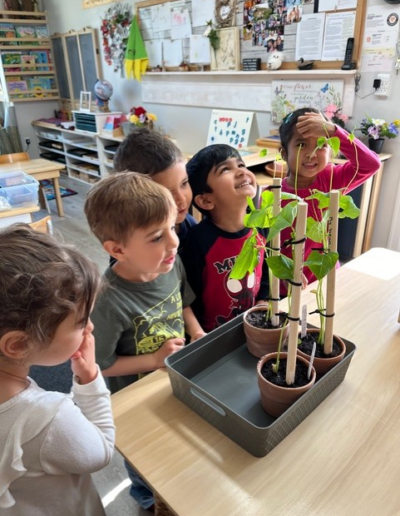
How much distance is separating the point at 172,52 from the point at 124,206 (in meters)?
3.74

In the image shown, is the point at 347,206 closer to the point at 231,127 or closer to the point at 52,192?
the point at 231,127

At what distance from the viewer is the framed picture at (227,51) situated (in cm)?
339

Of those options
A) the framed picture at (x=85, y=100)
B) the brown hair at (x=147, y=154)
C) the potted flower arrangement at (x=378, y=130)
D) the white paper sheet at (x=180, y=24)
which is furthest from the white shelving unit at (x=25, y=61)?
the brown hair at (x=147, y=154)

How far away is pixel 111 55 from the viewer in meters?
4.85

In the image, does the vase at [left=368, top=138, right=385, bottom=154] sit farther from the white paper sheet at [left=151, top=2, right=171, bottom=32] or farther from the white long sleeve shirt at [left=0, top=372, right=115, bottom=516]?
the white long sleeve shirt at [left=0, top=372, right=115, bottom=516]

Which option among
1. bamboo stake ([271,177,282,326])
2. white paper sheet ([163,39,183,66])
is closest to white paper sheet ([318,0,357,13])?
white paper sheet ([163,39,183,66])

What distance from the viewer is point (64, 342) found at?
2.13ft

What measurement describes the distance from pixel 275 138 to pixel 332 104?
49cm

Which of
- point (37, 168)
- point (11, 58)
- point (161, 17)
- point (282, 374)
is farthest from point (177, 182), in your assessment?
point (11, 58)

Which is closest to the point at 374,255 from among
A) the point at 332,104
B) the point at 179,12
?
the point at 332,104

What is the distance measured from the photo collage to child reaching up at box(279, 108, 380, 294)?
2005 mm

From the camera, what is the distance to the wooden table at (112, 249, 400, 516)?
2.04ft

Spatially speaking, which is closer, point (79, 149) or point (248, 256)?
point (248, 256)

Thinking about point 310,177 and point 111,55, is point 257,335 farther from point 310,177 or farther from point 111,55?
point 111,55
